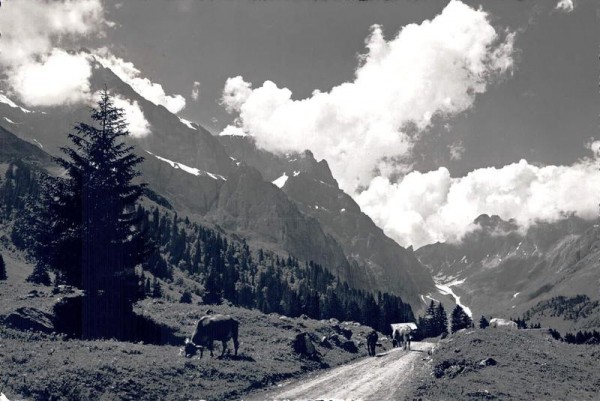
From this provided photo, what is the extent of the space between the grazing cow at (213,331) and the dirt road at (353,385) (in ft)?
21.0

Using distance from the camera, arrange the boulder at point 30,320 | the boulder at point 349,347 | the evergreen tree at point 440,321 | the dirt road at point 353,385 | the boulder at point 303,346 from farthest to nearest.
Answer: the evergreen tree at point 440,321
the boulder at point 349,347
the boulder at point 303,346
the boulder at point 30,320
the dirt road at point 353,385

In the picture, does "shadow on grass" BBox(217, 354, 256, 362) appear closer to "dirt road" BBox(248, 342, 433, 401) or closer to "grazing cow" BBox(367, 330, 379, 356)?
"dirt road" BBox(248, 342, 433, 401)

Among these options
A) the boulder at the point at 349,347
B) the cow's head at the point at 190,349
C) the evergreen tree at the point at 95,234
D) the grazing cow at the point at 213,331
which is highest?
the evergreen tree at the point at 95,234

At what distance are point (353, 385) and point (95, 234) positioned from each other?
23.3m

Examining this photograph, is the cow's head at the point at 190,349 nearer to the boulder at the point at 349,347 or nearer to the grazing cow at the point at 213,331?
the grazing cow at the point at 213,331

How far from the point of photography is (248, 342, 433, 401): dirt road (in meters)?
24.7

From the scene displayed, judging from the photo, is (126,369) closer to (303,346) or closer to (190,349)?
(190,349)

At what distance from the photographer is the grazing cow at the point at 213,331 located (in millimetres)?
33656

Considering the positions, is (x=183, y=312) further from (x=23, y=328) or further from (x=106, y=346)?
(x=106, y=346)

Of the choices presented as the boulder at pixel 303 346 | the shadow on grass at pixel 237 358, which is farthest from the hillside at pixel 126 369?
the boulder at pixel 303 346

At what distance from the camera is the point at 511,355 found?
35062 millimetres

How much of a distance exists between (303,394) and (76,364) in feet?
37.1

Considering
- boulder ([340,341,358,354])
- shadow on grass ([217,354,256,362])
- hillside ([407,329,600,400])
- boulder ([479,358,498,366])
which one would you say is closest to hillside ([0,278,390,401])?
Result: shadow on grass ([217,354,256,362])

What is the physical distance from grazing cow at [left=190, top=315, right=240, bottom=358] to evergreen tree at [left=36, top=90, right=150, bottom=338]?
8.29 metres
